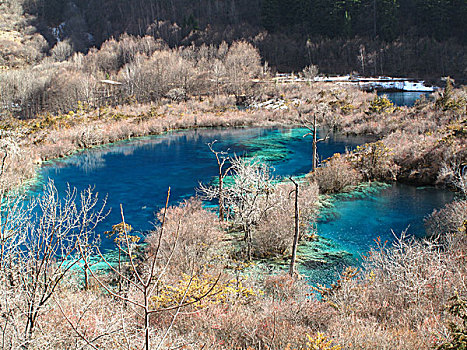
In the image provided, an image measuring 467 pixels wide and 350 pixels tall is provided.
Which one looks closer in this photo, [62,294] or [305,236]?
[62,294]

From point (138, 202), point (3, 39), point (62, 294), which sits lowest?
point (138, 202)

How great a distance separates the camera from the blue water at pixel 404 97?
55.4m

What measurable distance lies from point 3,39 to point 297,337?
4219 inches

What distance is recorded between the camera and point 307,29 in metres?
89.6

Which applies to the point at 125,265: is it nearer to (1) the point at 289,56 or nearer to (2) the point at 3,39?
(1) the point at 289,56

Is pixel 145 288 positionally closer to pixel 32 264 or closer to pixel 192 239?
pixel 32 264

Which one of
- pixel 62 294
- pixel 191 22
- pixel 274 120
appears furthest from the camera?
pixel 191 22

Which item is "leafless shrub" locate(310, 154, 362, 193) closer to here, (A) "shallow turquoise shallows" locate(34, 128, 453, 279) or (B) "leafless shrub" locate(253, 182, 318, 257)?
(A) "shallow turquoise shallows" locate(34, 128, 453, 279)

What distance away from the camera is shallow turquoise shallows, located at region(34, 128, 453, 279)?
18672 mm

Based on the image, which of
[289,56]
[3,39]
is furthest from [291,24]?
[3,39]

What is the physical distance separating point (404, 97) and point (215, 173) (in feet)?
138

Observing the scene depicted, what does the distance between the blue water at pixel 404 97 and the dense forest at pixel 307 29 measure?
10.6 m

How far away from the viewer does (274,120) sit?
53.0 meters


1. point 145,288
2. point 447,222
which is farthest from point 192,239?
point 145,288
